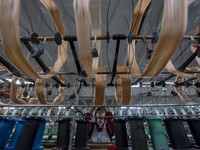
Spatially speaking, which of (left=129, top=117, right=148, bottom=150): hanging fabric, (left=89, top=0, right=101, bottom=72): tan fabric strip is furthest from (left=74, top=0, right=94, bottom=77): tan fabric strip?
(left=129, top=117, right=148, bottom=150): hanging fabric

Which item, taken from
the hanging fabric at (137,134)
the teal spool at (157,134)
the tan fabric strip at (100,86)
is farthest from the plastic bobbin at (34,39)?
the teal spool at (157,134)

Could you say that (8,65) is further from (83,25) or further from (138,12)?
(138,12)

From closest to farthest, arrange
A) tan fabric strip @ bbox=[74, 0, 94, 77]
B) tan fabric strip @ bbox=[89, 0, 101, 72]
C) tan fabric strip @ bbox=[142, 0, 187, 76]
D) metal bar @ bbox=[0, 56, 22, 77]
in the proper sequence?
tan fabric strip @ bbox=[142, 0, 187, 76]
tan fabric strip @ bbox=[74, 0, 94, 77]
tan fabric strip @ bbox=[89, 0, 101, 72]
metal bar @ bbox=[0, 56, 22, 77]

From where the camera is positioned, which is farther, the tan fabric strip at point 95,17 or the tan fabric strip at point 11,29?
the tan fabric strip at point 95,17

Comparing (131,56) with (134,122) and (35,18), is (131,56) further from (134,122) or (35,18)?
(35,18)

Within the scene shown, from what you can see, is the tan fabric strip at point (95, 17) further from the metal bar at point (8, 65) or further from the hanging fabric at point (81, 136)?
the metal bar at point (8, 65)

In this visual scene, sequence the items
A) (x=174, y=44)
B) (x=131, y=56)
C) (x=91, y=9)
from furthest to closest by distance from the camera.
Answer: (x=131, y=56), (x=91, y=9), (x=174, y=44)

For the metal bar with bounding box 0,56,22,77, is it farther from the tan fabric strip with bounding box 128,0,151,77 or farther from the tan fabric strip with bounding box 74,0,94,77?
the tan fabric strip with bounding box 128,0,151,77

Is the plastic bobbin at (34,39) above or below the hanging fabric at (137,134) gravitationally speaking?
above

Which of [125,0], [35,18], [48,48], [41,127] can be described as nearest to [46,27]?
[35,18]

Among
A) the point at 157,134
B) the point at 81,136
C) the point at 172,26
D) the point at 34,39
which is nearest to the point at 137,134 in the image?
the point at 157,134

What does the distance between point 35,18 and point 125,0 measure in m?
→ 1.51

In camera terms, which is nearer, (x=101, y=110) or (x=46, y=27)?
(x=101, y=110)

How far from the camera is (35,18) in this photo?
300cm
